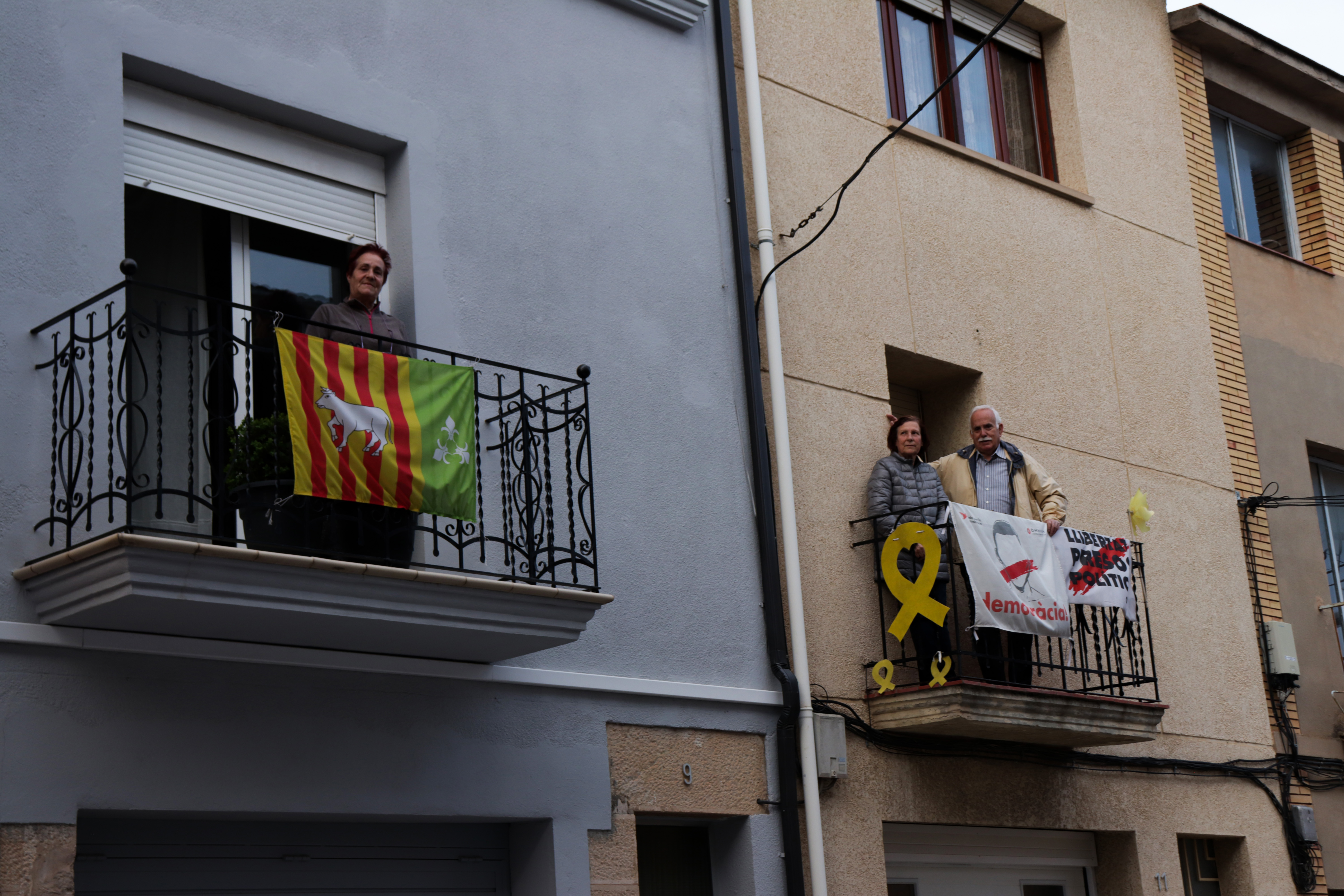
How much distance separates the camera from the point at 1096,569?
10055mm

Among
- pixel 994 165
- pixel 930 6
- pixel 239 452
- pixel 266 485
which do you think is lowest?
pixel 266 485

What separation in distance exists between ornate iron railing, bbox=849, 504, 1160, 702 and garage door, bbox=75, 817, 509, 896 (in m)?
2.93

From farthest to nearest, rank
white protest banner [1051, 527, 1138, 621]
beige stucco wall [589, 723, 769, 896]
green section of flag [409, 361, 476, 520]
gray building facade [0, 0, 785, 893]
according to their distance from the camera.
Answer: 1. white protest banner [1051, 527, 1138, 621]
2. beige stucco wall [589, 723, 769, 896]
3. green section of flag [409, 361, 476, 520]
4. gray building facade [0, 0, 785, 893]

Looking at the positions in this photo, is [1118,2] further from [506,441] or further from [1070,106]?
[506,441]

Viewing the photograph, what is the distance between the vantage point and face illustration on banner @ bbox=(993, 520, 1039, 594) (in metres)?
9.38

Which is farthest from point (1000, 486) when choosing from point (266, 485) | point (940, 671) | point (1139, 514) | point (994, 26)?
point (266, 485)

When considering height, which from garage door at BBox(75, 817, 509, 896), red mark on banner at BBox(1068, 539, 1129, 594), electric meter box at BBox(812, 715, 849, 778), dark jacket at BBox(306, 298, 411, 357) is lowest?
garage door at BBox(75, 817, 509, 896)

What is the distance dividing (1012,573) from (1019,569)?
7 cm

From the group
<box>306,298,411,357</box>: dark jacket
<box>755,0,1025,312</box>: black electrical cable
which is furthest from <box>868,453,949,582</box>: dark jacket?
<box>306,298,411,357</box>: dark jacket

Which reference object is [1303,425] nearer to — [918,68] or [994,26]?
[994,26]

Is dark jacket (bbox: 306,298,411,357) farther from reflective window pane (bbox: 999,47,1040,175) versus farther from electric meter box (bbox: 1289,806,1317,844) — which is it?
electric meter box (bbox: 1289,806,1317,844)

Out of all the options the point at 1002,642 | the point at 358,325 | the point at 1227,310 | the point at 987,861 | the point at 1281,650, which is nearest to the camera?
the point at 358,325

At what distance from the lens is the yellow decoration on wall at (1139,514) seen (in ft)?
37.1

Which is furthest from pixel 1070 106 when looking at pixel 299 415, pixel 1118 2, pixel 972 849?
pixel 299 415
